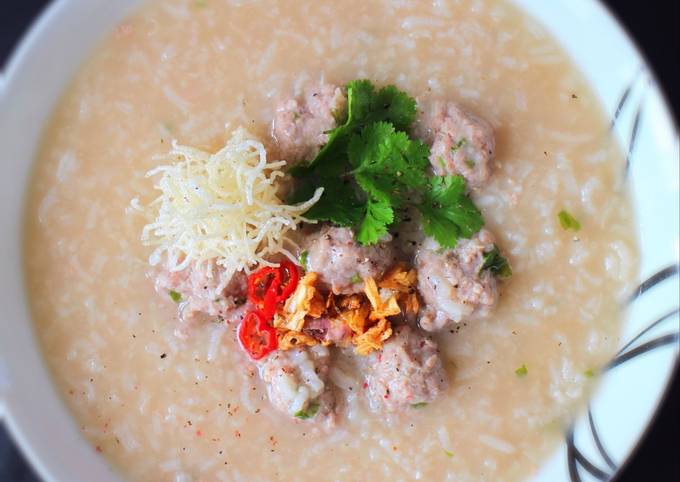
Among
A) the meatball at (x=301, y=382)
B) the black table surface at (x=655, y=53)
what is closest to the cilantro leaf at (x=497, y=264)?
the meatball at (x=301, y=382)

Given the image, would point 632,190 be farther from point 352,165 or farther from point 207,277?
point 207,277

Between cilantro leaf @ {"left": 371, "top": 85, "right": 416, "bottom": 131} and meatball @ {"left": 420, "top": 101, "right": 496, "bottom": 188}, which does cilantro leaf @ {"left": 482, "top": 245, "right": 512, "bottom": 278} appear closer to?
meatball @ {"left": 420, "top": 101, "right": 496, "bottom": 188}

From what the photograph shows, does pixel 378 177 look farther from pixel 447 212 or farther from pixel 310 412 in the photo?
pixel 310 412

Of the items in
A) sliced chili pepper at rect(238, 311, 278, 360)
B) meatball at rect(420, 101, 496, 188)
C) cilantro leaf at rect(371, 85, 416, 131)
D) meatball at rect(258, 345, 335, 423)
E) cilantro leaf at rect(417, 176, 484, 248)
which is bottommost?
meatball at rect(258, 345, 335, 423)

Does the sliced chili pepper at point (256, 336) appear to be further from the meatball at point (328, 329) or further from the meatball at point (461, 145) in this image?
the meatball at point (461, 145)

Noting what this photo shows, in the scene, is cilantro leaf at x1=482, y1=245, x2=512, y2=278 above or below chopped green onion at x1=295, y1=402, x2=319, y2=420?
above

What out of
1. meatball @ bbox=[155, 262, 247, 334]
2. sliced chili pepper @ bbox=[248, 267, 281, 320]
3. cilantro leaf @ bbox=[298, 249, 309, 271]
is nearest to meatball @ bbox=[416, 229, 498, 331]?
cilantro leaf @ bbox=[298, 249, 309, 271]

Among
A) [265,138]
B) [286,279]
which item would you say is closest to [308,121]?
[265,138]
